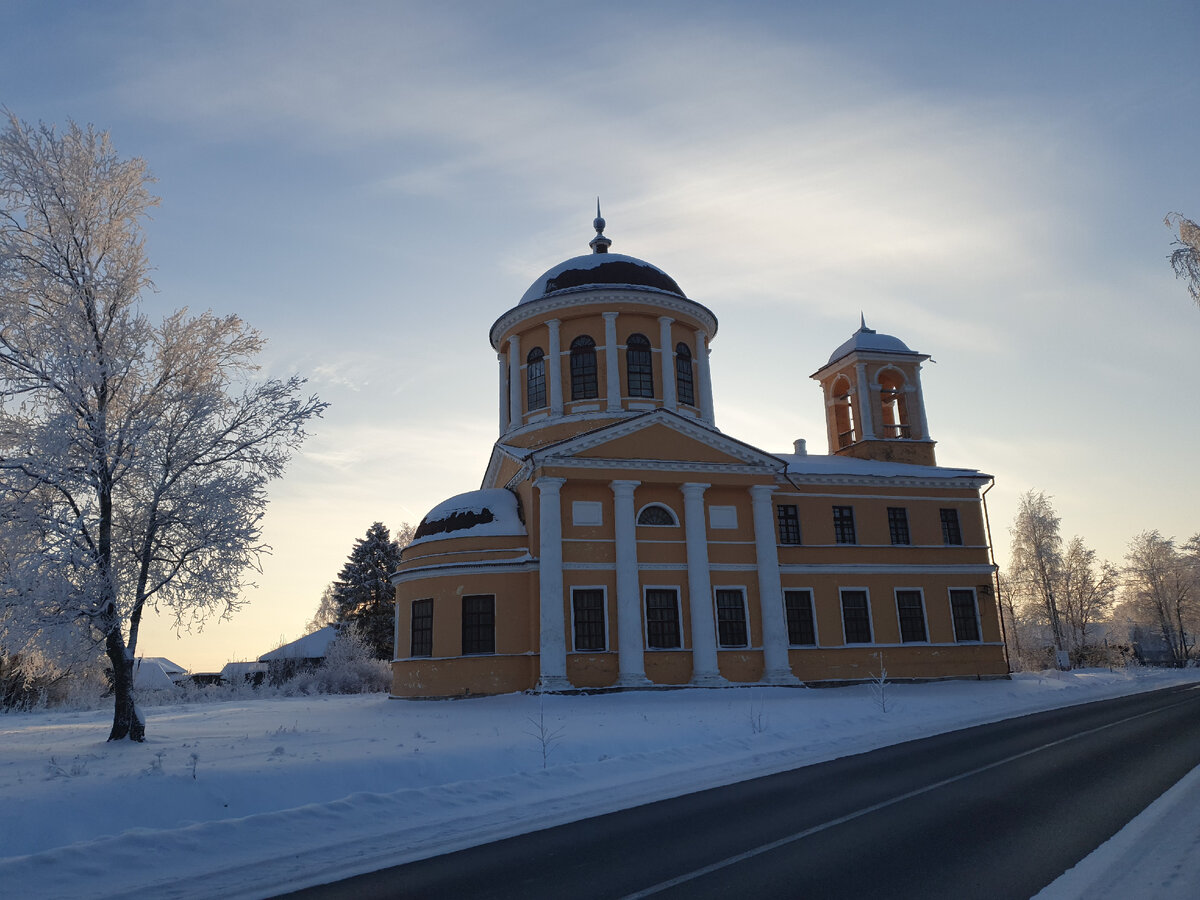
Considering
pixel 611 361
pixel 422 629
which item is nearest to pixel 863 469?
pixel 611 361

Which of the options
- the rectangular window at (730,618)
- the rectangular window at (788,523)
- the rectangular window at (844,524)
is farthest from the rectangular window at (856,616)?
the rectangular window at (730,618)

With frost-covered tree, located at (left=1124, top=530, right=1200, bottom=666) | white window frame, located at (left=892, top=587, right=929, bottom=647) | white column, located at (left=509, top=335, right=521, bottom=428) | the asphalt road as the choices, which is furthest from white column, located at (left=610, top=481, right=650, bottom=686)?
frost-covered tree, located at (left=1124, top=530, right=1200, bottom=666)

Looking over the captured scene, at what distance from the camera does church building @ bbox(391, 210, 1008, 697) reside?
81.1 feet

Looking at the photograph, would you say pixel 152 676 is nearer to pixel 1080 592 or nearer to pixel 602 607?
pixel 602 607

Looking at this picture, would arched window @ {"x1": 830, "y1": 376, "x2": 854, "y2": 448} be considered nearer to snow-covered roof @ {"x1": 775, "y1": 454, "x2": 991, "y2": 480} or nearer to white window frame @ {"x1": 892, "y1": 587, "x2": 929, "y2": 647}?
snow-covered roof @ {"x1": 775, "y1": 454, "x2": 991, "y2": 480}

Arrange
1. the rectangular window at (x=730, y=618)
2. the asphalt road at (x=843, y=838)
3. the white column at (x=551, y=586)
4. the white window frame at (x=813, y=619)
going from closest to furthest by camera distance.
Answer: the asphalt road at (x=843, y=838) < the white column at (x=551, y=586) < the rectangular window at (x=730, y=618) < the white window frame at (x=813, y=619)

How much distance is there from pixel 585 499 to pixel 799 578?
860 centimetres

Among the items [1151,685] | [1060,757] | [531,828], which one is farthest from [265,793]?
[1151,685]

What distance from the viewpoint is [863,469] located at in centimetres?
3069

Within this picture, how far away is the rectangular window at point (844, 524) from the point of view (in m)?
29.6

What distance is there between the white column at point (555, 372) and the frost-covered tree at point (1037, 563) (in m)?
38.0

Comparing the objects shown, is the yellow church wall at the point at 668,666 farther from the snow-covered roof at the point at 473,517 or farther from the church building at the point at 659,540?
the snow-covered roof at the point at 473,517

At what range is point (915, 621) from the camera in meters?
29.6

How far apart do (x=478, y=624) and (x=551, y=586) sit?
272 cm
